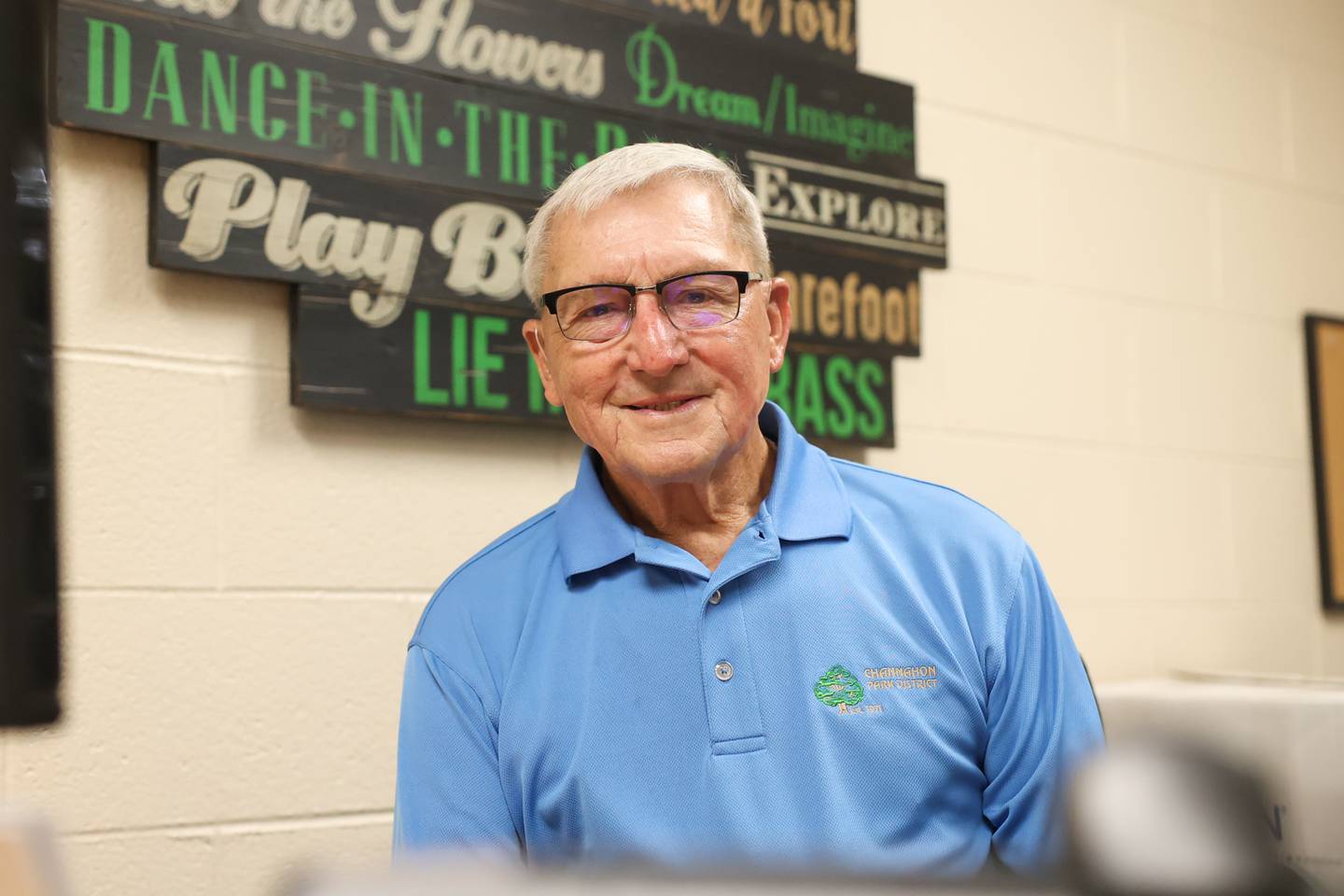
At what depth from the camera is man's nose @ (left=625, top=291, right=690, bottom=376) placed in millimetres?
1287

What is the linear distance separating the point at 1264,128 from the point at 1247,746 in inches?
111

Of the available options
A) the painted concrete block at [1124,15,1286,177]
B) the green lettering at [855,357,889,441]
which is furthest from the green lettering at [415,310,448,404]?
the painted concrete block at [1124,15,1286,177]

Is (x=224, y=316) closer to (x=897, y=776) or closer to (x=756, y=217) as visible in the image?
(x=756, y=217)

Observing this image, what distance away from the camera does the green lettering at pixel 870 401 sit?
7.09 feet

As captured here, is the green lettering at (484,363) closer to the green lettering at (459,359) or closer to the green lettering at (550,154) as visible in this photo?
the green lettering at (459,359)

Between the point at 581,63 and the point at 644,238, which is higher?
the point at 581,63

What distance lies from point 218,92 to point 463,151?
1.11 ft

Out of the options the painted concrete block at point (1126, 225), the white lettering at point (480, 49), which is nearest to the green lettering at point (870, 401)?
the painted concrete block at point (1126, 225)

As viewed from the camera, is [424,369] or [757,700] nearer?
[757,700]

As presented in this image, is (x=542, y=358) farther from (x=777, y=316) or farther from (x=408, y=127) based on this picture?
(x=408, y=127)

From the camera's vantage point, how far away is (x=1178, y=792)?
0.34m

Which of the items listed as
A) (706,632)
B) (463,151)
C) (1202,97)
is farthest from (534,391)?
(1202,97)

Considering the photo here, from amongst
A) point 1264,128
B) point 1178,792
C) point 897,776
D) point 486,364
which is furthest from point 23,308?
point 1264,128

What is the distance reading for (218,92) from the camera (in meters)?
1.64
